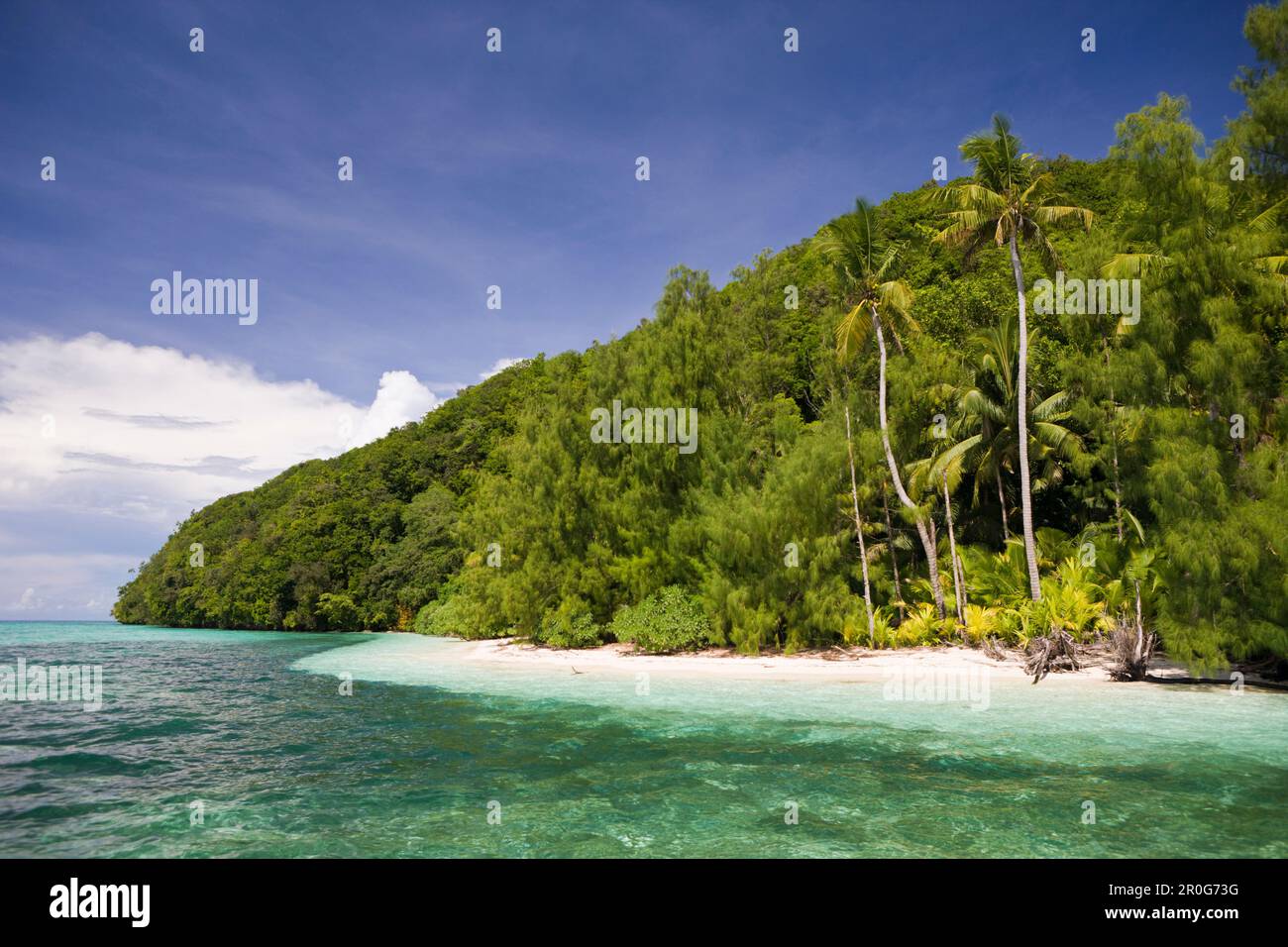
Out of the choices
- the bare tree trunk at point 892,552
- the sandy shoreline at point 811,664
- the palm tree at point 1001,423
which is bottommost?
the sandy shoreline at point 811,664

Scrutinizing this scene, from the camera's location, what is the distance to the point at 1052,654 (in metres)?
19.0

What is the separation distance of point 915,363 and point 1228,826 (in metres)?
21.3

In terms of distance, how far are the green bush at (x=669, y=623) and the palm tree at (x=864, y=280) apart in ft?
29.0

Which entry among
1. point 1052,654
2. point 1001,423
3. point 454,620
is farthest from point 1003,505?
point 454,620

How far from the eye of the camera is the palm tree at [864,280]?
2612 cm

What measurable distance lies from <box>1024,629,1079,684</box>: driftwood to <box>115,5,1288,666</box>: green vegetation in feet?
2.38

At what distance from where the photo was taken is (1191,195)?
56.3 ft

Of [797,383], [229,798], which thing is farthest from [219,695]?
[797,383]

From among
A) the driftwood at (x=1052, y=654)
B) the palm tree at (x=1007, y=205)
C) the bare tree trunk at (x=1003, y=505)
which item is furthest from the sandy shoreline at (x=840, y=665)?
the bare tree trunk at (x=1003, y=505)

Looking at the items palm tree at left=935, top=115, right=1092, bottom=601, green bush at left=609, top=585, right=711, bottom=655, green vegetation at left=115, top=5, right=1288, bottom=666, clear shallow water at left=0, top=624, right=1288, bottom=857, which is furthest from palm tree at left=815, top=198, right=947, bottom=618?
clear shallow water at left=0, top=624, right=1288, bottom=857

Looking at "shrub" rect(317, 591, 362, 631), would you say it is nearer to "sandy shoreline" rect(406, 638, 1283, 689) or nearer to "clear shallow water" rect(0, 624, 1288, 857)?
"sandy shoreline" rect(406, 638, 1283, 689)

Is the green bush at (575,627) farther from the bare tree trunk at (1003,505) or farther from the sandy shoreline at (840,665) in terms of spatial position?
the bare tree trunk at (1003,505)

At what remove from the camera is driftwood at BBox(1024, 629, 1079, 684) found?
723 inches
